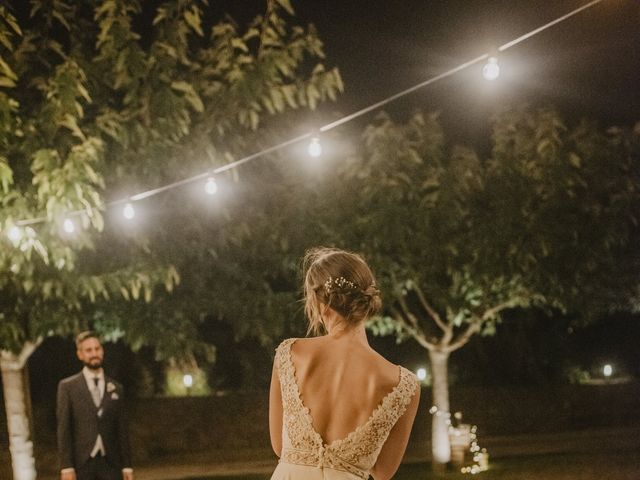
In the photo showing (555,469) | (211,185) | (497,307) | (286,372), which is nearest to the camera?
(286,372)

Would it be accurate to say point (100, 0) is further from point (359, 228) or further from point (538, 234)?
point (538, 234)

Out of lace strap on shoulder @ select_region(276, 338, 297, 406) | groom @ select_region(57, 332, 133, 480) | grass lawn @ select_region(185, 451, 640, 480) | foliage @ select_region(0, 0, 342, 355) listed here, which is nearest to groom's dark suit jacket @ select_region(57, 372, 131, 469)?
groom @ select_region(57, 332, 133, 480)

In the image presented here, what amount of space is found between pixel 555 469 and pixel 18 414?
8294 millimetres

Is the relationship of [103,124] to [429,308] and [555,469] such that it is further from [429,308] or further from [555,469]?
[555,469]

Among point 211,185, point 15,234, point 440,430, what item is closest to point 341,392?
point 15,234

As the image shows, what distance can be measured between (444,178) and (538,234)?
4.96 feet

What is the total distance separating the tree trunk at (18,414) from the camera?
8.98 meters

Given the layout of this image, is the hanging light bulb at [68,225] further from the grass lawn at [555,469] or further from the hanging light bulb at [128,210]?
the grass lawn at [555,469]

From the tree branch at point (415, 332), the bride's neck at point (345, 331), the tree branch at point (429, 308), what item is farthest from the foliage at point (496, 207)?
the bride's neck at point (345, 331)

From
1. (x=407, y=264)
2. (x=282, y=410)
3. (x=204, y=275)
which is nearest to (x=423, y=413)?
(x=407, y=264)

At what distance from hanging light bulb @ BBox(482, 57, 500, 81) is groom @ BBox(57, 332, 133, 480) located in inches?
132

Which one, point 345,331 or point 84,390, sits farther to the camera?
point 84,390

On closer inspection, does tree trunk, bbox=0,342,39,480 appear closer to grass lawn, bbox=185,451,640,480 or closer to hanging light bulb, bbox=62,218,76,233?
hanging light bulb, bbox=62,218,76,233

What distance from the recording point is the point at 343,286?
2967 mm
